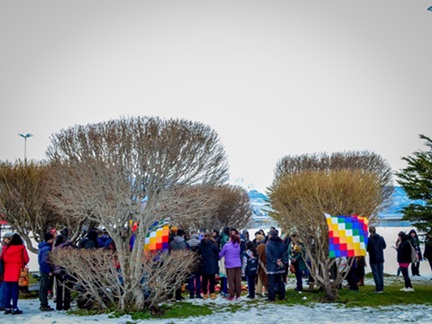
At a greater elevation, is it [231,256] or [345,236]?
[345,236]

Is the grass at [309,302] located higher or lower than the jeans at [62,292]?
lower

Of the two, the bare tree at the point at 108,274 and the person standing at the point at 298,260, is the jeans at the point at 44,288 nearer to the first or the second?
the bare tree at the point at 108,274

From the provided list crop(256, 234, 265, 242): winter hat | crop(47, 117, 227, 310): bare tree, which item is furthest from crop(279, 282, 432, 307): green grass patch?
crop(47, 117, 227, 310): bare tree

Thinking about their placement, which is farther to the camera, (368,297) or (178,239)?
(178,239)

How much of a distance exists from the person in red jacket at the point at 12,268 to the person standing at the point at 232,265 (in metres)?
4.96

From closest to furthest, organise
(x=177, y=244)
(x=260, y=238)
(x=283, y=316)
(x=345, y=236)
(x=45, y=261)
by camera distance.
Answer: (x=283, y=316)
(x=45, y=261)
(x=345, y=236)
(x=177, y=244)
(x=260, y=238)

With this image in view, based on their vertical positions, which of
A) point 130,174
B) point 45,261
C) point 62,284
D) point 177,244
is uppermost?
point 130,174

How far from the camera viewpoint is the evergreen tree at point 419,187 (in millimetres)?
12344

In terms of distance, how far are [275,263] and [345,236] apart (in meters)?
1.88

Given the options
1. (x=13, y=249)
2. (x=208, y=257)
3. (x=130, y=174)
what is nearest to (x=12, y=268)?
(x=13, y=249)

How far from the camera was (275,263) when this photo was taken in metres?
11.7

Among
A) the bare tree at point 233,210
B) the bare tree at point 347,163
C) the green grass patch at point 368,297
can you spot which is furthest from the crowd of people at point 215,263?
the bare tree at point 233,210

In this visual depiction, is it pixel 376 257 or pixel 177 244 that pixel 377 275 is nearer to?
pixel 376 257

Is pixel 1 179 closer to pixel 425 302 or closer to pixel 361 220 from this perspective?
pixel 361 220
